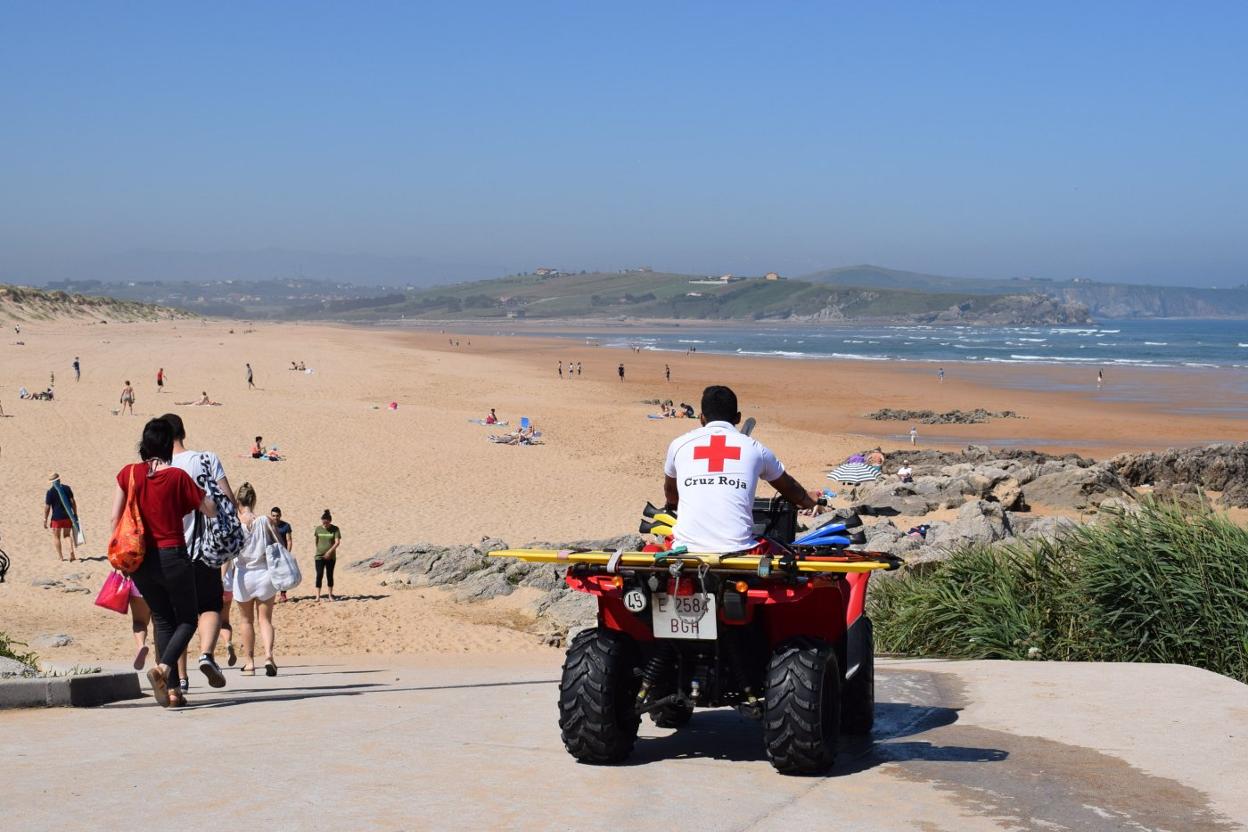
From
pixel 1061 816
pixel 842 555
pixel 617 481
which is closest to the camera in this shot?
pixel 1061 816

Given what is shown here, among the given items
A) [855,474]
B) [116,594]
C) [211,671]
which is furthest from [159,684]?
[855,474]

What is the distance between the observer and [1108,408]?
4772cm

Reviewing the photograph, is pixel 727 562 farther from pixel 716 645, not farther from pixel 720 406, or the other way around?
pixel 720 406

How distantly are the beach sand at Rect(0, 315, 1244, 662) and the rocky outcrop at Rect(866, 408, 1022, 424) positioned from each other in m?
1.26

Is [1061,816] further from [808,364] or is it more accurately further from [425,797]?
[808,364]

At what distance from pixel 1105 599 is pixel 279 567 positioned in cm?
600

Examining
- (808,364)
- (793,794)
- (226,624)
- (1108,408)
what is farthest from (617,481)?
(808,364)

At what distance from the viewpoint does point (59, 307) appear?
12269cm

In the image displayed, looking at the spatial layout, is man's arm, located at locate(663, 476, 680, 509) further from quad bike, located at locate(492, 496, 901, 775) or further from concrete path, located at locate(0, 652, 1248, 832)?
concrete path, located at locate(0, 652, 1248, 832)

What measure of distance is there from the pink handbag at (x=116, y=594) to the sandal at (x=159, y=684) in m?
1.70

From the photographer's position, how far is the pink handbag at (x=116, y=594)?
8.63 meters

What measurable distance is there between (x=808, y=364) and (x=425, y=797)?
245 ft

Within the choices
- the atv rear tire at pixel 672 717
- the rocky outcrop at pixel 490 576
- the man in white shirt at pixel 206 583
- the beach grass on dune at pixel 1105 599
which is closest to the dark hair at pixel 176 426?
the man in white shirt at pixel 206 583

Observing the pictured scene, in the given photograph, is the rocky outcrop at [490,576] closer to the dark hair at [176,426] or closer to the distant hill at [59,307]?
the dark hair at [176,426]
